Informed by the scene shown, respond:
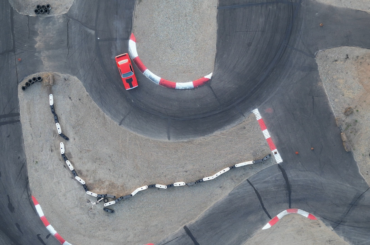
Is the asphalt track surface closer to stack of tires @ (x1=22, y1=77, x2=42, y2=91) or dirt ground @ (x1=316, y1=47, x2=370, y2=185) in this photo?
dirt ground @ (x1=316, y1=47, x2=370, y2=185)

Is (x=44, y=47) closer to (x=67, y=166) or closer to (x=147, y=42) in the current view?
(x=147, y=42)

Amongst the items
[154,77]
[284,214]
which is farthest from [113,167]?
[284,214]

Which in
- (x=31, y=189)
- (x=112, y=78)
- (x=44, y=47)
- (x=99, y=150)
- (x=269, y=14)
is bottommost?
(x=31, y=189)

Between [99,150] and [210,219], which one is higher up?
[99,150]

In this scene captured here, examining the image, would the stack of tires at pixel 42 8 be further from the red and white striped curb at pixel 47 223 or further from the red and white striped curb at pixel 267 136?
the red and white striped curb at pixel 267 136

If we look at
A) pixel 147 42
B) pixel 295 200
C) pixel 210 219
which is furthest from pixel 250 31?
pixel 210 219

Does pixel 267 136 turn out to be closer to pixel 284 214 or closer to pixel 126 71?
pixel 284 214

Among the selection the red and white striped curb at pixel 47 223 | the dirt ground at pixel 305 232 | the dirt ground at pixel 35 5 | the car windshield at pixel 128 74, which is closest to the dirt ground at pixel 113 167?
the red and white striped curb at pixel 47 223
